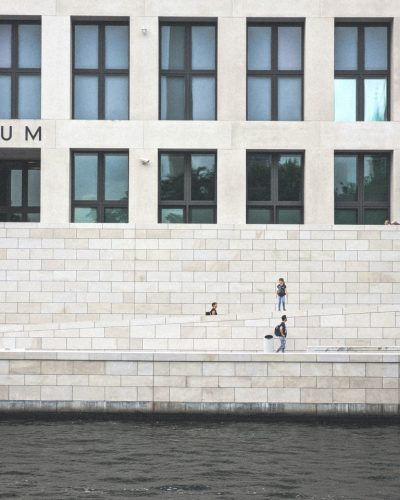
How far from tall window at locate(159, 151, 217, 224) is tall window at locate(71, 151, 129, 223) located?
5.46 ft

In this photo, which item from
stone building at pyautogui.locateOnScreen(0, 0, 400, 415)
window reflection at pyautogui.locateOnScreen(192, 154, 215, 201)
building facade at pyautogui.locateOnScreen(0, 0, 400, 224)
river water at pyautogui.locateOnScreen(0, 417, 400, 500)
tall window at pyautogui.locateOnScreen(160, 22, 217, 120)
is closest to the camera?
river water at pyautogui.locateOnScreen(0, 417, 400, 500)

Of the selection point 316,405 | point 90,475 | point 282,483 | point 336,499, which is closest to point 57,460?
point 90,475

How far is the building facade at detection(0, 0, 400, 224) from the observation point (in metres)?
41.4

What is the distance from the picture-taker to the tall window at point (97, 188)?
41875 millimetres

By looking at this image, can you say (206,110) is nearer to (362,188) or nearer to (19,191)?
(362,188)

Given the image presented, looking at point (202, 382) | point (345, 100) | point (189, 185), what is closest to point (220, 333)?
point (202, 382)

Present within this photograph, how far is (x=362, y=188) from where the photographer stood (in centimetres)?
4231

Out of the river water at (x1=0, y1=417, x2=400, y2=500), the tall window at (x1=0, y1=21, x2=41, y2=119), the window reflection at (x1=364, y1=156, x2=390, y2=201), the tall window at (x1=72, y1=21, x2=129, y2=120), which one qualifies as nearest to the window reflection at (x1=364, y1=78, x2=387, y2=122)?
the window reflection at (x1=364, y1=156, x2=390, y2=201)

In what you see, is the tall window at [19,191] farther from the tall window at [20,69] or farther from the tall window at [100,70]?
the tall window at [100,70]

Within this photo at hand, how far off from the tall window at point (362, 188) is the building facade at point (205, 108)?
0.20ft

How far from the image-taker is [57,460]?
2416 cm

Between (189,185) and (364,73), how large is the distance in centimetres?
901

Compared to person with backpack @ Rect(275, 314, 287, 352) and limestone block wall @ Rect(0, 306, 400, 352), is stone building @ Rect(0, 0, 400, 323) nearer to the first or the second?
limestone block wall @ Rect(0, 306, 400, 352)

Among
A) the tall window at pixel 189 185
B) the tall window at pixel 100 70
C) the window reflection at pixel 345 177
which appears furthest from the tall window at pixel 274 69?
the tall window at pixel 100 70
